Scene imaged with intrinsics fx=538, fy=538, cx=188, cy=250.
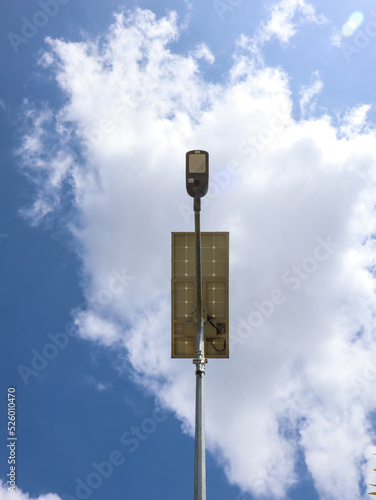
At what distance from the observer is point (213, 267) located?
37.4ft

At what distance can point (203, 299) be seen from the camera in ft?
36.1

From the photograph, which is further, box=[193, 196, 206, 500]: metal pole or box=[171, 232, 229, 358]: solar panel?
box=[171, 232, 229, 358]: solar panel

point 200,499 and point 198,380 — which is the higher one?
point 198,380

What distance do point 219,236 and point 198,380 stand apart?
4.14m

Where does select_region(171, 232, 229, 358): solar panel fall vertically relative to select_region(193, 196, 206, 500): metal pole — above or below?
above

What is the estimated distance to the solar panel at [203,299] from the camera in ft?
35.7

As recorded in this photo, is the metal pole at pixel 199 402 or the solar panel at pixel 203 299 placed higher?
the solar panel at pixel 203 299

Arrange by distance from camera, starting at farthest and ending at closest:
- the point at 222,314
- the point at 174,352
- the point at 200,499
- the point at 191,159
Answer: the point at 174,352, the point at 222,314, the point at 191,159, the point at 200,499

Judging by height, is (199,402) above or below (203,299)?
below

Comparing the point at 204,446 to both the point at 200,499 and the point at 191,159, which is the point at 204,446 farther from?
the point at 191,159

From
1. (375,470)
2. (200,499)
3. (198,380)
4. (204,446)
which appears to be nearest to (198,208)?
(198,380)

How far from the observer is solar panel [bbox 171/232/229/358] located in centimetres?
1089

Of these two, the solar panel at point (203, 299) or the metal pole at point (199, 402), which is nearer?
Result: the metal pole at point (199, 402)

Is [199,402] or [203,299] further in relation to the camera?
[203,299]
